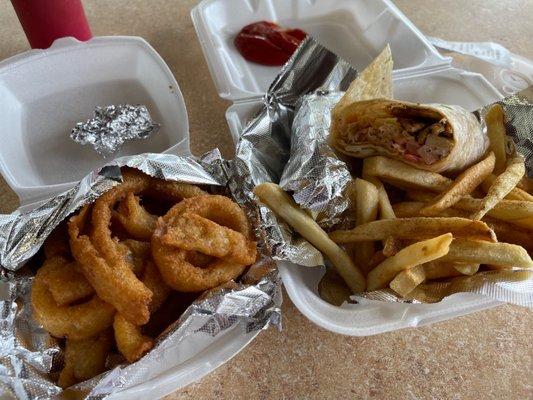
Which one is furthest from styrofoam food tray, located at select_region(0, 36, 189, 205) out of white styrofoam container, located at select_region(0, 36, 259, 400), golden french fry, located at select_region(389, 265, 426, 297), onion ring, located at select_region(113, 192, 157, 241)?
golden french fry, located at select_region(389, 265, 426, 297)

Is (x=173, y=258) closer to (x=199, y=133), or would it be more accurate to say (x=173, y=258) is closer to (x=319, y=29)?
(x=199, y=133)

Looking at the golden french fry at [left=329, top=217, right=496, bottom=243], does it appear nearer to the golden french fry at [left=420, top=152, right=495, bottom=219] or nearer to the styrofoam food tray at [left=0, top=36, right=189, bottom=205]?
the golden french fry at [left=420, top=152, right=495, bottom=219]

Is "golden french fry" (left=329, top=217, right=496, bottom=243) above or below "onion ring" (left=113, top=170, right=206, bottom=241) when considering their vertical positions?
below

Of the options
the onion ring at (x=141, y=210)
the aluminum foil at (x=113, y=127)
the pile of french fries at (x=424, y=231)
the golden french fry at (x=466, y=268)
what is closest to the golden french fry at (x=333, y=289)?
the pile of french fries at (x=424, y=231)

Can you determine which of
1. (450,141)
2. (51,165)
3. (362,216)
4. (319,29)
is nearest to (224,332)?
(362,216)

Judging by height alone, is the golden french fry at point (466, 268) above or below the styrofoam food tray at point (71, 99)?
below

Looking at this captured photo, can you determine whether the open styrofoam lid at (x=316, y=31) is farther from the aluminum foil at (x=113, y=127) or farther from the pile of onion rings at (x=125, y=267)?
the pile of onion rings at (x=125, y=267)

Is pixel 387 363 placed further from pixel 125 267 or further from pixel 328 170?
pixel 125 267
